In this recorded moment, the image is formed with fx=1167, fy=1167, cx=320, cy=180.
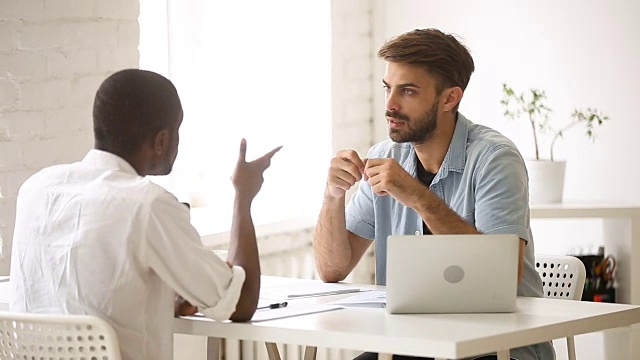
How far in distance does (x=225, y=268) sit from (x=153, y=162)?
0.86 feet

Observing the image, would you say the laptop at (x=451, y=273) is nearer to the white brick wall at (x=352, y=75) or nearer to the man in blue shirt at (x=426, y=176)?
the man in blue shirt at (x=426, y=176)

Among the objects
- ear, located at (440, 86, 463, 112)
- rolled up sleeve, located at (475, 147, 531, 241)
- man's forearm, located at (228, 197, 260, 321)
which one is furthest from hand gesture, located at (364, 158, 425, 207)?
man's forearm, located at (228, 197, 260, 321)

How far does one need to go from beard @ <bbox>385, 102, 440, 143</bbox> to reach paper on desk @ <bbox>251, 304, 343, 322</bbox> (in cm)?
65

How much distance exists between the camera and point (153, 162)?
2336 mm

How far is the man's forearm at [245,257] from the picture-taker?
2.31 meters

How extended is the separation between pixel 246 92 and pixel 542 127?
1.11 m

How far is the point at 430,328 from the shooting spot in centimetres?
217

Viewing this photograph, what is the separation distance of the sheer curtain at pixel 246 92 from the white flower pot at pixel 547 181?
0.86m

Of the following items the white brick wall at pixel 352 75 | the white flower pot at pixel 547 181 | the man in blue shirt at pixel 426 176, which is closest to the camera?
the man in blue shirt at pixel 426 176

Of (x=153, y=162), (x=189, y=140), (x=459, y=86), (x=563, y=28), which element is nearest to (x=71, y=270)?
(x=153, y=162)

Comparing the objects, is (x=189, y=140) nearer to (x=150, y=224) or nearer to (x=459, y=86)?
(x=459, y=86)

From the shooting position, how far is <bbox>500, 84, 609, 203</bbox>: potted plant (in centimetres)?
411

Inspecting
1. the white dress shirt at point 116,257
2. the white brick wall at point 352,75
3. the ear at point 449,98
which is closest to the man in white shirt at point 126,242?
the white dress shirt at point 116,257

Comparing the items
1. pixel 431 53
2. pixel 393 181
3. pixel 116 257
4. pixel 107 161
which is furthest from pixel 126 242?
pixel 431 53
